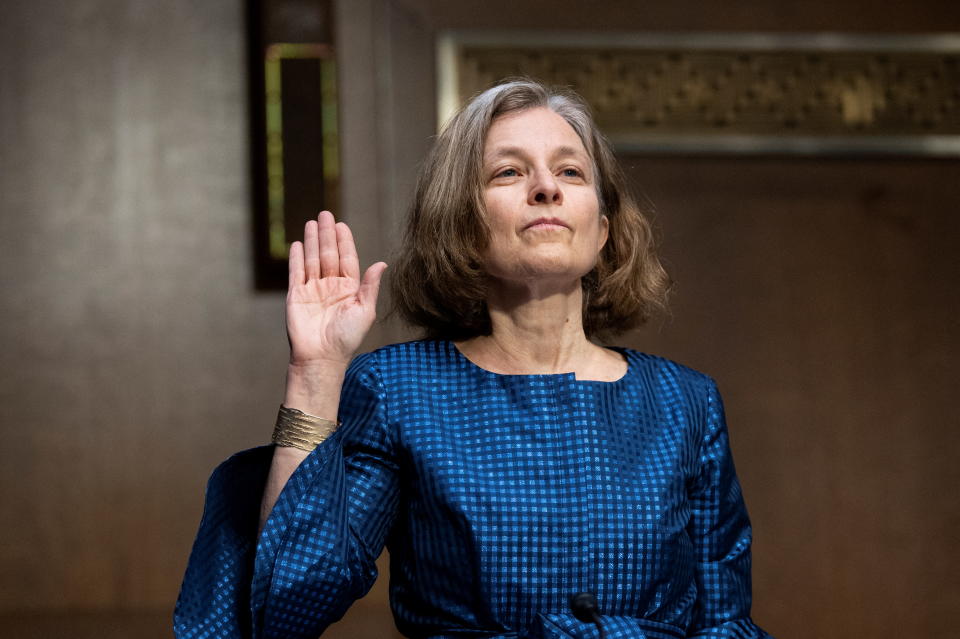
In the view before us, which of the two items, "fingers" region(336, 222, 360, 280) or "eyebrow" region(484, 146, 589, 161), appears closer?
"fingers" region(336, 222, 360, 280)

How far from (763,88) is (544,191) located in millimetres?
2338

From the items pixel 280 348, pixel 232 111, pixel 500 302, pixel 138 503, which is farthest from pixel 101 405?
pixel 500 302

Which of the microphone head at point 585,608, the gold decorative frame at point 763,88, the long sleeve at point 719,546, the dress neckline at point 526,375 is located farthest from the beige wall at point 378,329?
the microphone head at point 585,608

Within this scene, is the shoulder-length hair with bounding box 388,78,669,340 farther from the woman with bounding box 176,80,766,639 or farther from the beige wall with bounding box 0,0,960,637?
the beige wall with bounding box 0,0,960,637

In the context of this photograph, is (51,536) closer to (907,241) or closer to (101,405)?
(101,405)

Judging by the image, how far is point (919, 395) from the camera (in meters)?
3.92

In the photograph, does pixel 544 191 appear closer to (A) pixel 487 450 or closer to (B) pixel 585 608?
(A) pixel 487 450

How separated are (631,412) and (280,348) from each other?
2.24 meters

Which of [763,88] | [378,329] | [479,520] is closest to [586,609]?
[479,520]

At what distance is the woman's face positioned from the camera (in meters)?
1.72

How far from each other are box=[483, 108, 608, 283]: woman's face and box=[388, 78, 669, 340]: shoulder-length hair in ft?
0.07

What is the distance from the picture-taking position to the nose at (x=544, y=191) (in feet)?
5.64

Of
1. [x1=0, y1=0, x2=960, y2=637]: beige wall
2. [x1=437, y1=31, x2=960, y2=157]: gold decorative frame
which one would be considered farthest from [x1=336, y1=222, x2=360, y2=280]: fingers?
[x1=437, y1=31, x2=960, y2=157]: gold decorative frame

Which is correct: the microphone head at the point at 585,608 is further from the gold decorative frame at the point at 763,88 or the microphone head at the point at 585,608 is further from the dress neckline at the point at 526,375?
the gold decorative frame at the point at 763,88
